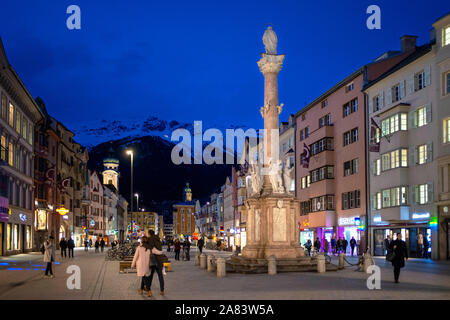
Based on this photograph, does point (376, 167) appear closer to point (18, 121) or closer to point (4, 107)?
point (4, 107)

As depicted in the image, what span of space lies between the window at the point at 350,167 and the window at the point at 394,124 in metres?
7.22

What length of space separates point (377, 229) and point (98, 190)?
→ 269 feet

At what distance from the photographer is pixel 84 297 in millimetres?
16453

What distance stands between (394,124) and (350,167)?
10.3m

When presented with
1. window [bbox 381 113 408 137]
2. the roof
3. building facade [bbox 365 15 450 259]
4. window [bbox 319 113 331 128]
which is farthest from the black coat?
window [bbox 319 113 331 128]

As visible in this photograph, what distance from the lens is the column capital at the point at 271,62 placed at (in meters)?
29.1

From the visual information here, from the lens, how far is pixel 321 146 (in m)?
58.7

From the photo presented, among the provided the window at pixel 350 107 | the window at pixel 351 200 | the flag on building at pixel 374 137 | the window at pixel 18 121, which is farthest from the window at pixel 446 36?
the window at pixel 18 121

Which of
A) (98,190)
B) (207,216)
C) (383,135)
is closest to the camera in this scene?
(383,135)

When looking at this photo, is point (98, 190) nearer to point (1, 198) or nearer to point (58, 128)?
point (58, 128)

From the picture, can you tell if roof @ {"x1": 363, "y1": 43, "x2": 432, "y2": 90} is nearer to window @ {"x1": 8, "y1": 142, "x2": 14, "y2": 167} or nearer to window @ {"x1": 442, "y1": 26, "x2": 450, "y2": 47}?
window @ {"x1": 442, "y1": 26, "x2": 450, "y2": 47}

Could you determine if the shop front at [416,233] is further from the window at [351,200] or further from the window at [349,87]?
the window at [349,87]

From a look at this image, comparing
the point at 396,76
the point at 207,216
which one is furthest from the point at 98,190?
the point at 396,76

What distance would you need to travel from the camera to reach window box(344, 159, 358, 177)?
52500 millimetres
